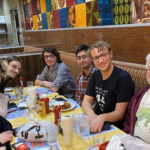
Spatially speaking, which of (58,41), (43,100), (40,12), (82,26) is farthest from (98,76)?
(40,12)

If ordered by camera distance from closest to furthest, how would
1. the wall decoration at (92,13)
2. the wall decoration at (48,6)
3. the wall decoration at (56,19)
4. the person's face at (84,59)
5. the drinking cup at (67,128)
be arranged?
the drinking cup at (67,128) → the person's face at (84,59) → the wall decoration at (92,13) → the wall decoration at (56,19) → the wall decoration at (48,6)

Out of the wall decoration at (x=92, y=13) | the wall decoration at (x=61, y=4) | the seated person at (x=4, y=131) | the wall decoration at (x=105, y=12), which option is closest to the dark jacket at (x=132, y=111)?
the seated person at (x=4, y=131)

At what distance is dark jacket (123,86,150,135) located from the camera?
1428 mm

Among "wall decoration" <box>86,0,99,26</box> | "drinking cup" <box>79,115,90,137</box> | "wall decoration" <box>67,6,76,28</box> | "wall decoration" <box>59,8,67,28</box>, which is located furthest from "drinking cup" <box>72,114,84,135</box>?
"wall decoration" <box>59,8,67,28</box>

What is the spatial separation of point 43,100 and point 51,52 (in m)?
1.30

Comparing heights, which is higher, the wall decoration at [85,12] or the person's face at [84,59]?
the wall decoration at [85,12]

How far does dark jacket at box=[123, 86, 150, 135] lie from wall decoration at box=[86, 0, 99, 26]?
1882mm

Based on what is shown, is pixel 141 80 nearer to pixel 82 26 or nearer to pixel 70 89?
pixel 70 89

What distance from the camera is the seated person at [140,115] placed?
1234 mm

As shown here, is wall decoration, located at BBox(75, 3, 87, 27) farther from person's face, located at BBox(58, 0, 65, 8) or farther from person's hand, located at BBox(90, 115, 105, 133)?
person's hand, located at BBox(90, 115, 105, 133)

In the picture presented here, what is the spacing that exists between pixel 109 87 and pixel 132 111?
0.30 m

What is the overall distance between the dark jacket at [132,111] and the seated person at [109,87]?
6 centimetres

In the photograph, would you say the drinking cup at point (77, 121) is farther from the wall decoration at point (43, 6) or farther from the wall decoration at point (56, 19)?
the wall decoration at point (43, 6)

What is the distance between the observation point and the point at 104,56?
1655 mm
